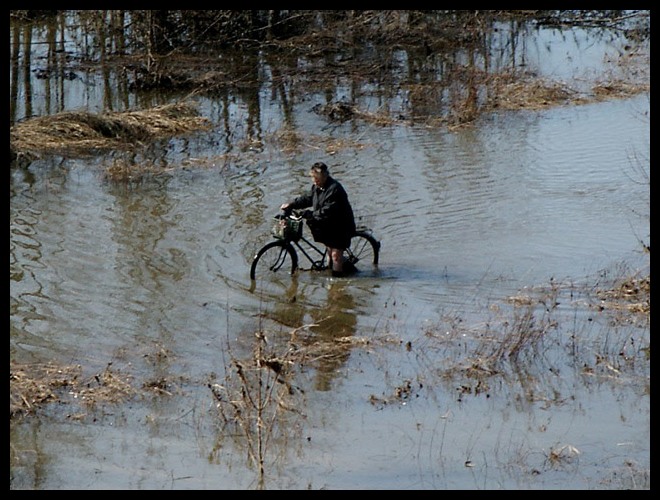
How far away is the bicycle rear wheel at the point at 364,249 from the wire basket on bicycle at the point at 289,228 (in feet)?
2.68

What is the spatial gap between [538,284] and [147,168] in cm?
903

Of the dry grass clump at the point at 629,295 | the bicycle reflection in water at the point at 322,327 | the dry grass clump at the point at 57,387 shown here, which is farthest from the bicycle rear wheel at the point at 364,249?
the dry grass clump at the point at 57,387

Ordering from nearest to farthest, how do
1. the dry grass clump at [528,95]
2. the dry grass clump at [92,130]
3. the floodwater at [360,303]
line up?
the floodwater at [360,303], the dry grass clump at [92,130], the dry grass clump at [528,95]

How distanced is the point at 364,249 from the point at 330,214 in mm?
1788

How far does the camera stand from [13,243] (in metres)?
16.5

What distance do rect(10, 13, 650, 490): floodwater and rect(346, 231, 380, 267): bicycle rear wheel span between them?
0.24 metres

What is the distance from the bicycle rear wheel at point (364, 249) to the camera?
15138mm

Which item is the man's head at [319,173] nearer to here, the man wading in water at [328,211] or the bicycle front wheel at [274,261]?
the man wading in water at [328,211]

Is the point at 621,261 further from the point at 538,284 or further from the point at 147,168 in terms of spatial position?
the point at 147,168

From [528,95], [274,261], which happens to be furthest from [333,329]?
[528,95]

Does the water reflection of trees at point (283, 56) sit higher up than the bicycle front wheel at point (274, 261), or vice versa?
the water reflection of trees at point (283, 56)

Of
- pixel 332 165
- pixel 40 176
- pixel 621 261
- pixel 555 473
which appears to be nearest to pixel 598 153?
pixel 332 165

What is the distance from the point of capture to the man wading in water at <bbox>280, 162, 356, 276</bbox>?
47.2 feet

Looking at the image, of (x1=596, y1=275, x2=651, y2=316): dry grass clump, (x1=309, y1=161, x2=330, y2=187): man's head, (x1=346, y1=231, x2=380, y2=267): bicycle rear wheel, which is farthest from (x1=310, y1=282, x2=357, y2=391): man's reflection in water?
(x1=596, y1=275, x2=651, y2=316): dry grass clump
